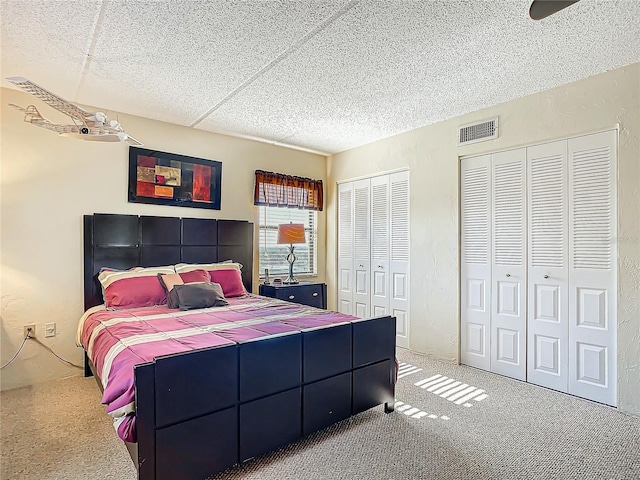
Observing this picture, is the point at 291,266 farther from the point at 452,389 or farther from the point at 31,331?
the point at 31,331

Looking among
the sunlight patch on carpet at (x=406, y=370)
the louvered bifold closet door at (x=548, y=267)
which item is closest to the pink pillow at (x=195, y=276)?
the sunlight patch on carpet at (x=406, y=370)

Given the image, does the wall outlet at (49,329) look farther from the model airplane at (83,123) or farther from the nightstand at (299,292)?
the nightstand at (299,292)

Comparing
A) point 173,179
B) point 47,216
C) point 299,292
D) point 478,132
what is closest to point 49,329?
point 47,216

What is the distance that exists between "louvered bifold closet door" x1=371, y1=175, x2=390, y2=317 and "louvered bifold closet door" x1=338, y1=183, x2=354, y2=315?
403mm

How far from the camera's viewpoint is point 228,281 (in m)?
3.79

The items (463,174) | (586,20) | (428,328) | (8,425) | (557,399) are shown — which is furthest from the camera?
(428,328)

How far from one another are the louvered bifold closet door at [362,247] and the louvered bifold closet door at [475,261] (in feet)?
4.39

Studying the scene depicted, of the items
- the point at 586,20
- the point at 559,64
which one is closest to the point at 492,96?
the point at 559,64

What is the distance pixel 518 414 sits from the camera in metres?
2.63

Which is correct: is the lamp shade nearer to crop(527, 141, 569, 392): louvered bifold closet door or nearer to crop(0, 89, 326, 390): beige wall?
crop(0, 89, 326, 390): beige wall

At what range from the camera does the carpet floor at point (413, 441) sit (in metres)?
1.97

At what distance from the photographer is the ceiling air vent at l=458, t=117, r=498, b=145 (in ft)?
11.4

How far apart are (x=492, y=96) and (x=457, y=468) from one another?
292 cm

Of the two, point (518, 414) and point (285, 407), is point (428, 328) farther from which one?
point (285, 407)
